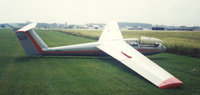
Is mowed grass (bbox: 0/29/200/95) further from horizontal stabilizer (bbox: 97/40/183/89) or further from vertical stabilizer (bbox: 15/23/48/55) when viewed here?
vertical stabilizer (bbox: 15/23/48/55)

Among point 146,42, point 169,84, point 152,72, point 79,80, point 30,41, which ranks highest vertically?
point 30,41

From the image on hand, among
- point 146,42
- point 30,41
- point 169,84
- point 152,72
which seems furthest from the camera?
point 146,42

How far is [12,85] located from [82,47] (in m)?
5.03

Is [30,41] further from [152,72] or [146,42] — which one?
[146,42]

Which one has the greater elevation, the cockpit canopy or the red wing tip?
the cockpit canopy

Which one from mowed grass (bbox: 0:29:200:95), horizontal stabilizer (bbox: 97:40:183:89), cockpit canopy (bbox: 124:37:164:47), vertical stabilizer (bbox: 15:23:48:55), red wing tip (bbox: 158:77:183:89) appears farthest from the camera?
cockpit canopy (bbox: 124:37:164:47)

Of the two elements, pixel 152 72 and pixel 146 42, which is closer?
pixel 152 72

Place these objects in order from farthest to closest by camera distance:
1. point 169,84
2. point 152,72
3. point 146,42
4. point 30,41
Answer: point 146,42, point 30,41, point 152,72, point 169,84

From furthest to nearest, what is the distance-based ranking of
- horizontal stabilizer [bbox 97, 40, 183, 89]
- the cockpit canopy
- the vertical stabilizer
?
the cockpit canopy → the vertical stabilizer → horizontal stabilizer [bbox 97, 40, 183, 89]

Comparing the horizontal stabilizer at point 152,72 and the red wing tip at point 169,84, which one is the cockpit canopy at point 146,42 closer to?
the horizontal stabilizer at point 152,72

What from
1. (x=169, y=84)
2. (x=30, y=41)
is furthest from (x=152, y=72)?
(x=30, y=41)

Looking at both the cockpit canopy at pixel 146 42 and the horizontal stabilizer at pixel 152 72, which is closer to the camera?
the horizontal stabilizer at pixel 152 72

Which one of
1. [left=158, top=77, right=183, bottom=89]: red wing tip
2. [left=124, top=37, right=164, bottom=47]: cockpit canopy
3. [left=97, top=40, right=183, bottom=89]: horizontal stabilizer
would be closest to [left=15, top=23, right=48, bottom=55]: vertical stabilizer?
[left=97, top=40, right=183, bottom=89]: horizontal stabilizer

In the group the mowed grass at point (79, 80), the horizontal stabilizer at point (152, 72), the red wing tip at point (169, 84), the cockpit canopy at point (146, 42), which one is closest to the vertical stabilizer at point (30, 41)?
the mowed grass at point (79, 80)
